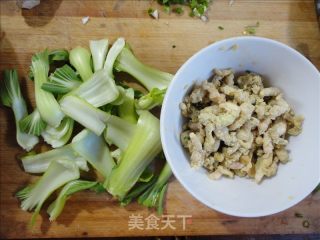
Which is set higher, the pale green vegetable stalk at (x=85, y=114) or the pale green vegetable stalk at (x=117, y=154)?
the pale green vegetable stalk at (x=85, y=114)

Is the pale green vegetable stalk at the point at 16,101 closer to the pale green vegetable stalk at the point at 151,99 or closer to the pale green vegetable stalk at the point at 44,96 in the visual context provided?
the pale green vegetable stalk at the point at 44,96

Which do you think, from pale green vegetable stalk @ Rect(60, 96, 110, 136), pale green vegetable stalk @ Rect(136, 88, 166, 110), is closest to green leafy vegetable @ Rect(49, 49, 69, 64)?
pale green vegetable stalk @ Rect(60, 96, 110, 136)

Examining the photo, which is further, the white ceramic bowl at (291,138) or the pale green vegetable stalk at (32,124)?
the pale green vegetable stalk at (32,124)

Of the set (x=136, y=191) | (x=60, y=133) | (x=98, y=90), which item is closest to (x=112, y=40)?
(x=98, y=90)

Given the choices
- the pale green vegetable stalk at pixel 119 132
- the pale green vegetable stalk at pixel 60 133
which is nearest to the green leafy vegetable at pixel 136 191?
the pale green vegetable stalk at pixel 119 132

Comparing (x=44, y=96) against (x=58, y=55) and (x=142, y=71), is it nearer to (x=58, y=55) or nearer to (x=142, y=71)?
(x=58, y=55)

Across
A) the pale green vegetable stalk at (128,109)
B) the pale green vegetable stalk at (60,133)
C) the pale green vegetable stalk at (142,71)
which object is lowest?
the pale green vegetable stalk at (60,133)

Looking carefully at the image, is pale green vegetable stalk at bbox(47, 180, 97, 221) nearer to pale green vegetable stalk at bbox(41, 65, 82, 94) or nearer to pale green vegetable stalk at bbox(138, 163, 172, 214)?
pale green vegetable stalk at bbox(138, 163, 172, 214)
